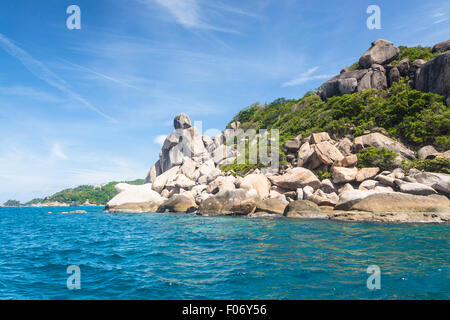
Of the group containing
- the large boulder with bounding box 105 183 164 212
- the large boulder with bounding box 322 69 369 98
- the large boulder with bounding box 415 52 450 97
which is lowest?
the large boulder with bounding box 105 183 164 212

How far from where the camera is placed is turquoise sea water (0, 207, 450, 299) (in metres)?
5.06

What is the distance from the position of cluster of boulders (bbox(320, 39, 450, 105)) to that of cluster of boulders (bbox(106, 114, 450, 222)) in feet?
37.0

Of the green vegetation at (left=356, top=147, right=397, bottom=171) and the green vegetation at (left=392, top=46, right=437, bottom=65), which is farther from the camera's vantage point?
the green vegetation at (left=392, top=46, right=437, bottom=65)

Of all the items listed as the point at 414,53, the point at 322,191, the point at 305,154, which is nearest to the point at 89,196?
the point at 305,154

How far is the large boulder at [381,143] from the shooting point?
21456mm

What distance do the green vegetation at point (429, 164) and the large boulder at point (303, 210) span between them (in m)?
8.51

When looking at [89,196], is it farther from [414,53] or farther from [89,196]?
[414,53]

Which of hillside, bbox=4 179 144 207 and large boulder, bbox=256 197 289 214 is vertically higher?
large boulder, bbox=256 197 289 214

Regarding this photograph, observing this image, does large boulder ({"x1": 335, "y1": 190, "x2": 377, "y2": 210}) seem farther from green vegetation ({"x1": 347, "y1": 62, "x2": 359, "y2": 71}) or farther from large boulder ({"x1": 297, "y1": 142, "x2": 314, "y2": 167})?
green vegetation ({"x1": 347, "y1": 62, "x2": 359, "y2": 71})

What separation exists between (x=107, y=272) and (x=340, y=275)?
5912 mm

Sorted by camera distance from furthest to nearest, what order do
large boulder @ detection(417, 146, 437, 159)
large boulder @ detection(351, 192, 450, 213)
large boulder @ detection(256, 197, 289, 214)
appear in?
1. large boulder @ detection(417, 146, 437, 159)
2. large boulder @ detection(256, 197, 289, 214)
3. large boulder @ detection(351, 192, 450, 213)

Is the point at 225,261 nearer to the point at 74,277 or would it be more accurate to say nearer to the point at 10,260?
the point at 74,277

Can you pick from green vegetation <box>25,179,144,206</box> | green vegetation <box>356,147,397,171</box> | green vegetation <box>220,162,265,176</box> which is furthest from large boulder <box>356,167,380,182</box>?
green vegetation <box>25,179,144,206</box>
